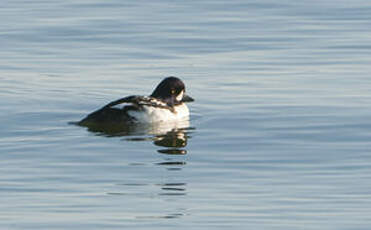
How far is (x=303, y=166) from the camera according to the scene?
16359 millimetres

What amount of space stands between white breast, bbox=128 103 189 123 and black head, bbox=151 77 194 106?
0.25 m

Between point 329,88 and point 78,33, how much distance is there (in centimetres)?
819

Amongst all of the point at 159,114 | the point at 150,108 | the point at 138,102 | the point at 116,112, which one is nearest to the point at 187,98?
the point at 159,114

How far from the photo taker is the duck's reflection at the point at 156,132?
18.8 meters

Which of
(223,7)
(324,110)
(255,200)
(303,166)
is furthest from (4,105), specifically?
(223,7)

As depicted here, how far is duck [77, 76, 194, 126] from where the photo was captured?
20.0m

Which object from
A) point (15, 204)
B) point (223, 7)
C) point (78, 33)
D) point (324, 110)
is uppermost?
point (223, 7)

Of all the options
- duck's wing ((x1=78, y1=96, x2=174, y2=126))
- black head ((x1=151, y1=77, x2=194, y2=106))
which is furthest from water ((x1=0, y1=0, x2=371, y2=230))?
duck's wing ((x1=78, y1=96, x2=174, y2=126))

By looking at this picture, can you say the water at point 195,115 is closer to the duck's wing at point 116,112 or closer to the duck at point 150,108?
the duck at point 150,108

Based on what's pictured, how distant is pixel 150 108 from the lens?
20.7 m

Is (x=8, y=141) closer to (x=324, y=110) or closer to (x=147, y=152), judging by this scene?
(x=147, y=152)

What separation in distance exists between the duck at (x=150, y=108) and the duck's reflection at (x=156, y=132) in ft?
0.33

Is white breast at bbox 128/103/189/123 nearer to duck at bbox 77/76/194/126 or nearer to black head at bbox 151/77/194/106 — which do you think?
duck at bbox 77/76/194/126

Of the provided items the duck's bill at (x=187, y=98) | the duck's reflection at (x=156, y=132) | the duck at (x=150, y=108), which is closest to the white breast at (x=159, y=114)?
the duck at (x=150, y=108)
